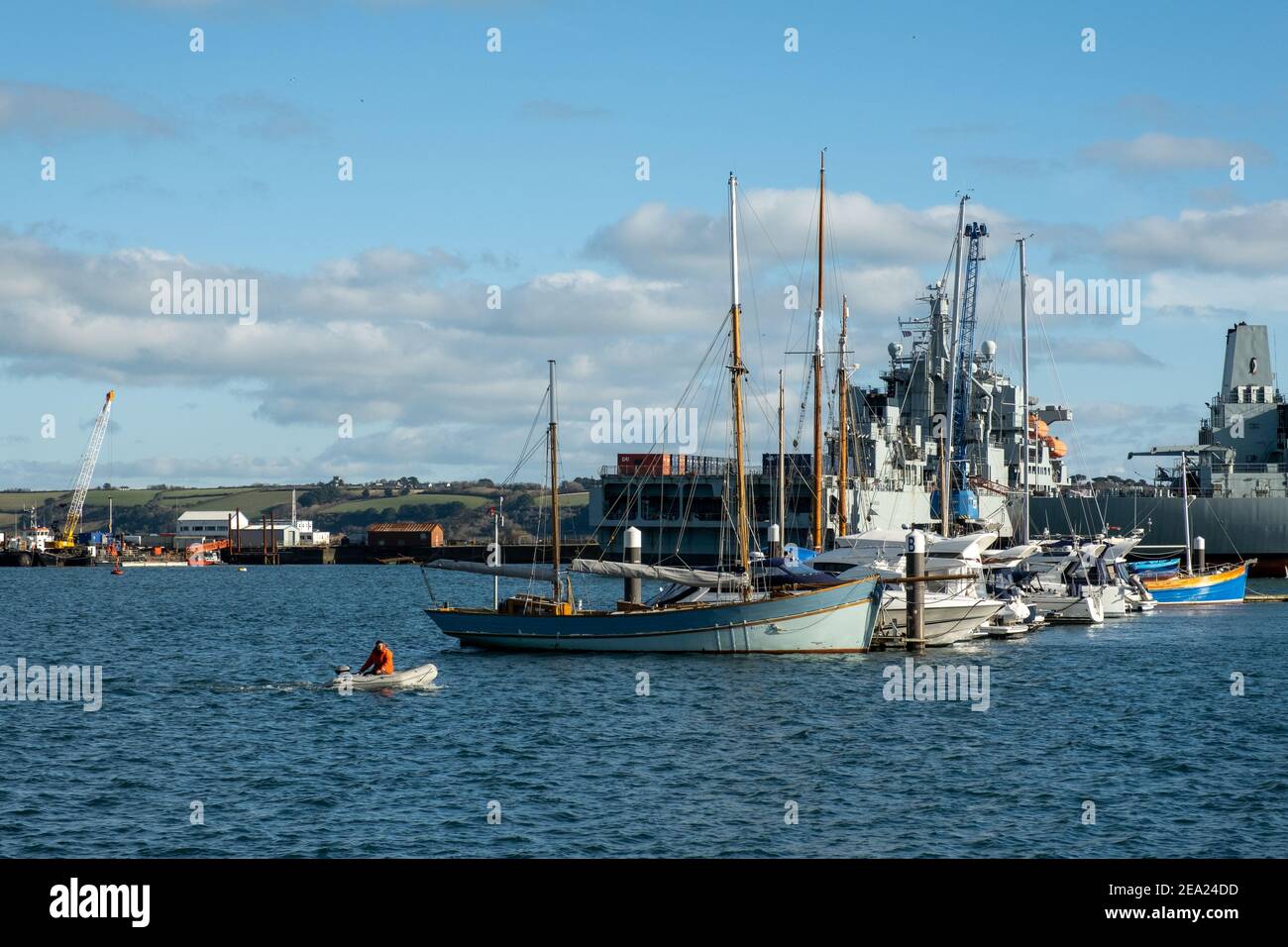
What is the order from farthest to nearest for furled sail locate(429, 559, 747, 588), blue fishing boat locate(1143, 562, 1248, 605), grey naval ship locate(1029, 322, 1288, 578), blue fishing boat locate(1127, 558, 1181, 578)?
1. grey naval ship locate(1029, 322, 1288, 578)
2. blue fishing boat locate(1127, 558, 1181, 578)
3. blue fishing boat locate(1143, 562, 1248, 605)
4. furled sail locate(429, 559, 747, 588)

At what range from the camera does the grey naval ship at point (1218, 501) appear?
136 meters

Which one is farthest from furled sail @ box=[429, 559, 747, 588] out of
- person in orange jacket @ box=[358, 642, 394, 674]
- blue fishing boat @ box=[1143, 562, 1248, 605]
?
blue fishing boat @ box=[1143, 562, 1248, 605]

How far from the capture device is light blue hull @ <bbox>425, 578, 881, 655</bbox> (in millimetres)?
58469

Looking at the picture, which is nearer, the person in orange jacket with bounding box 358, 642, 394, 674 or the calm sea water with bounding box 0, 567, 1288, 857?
the calm sea water with bounding box 0, 567, 1288, 857

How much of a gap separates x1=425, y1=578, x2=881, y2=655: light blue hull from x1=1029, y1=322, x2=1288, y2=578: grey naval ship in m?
76.0

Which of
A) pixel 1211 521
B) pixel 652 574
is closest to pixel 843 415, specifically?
pixel 652 574

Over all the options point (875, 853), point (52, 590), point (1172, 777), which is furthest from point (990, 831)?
point (52, 590)

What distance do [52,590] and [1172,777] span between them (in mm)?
141747

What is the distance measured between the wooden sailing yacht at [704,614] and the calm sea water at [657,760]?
1149 mm

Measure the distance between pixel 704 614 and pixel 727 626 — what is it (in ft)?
3.77

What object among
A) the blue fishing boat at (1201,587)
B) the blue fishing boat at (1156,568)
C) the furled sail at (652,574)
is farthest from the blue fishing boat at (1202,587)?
the furled sail at (652,574)

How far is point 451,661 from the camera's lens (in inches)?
2354

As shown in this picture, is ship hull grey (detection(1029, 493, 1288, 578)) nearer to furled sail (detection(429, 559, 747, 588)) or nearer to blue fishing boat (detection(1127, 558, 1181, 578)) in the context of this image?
blue fishing boat (detection(1127, 558, 1181, 578))
